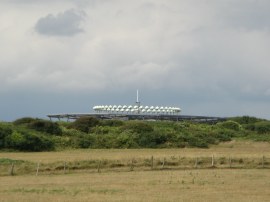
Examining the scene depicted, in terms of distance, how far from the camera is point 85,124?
94.5 m

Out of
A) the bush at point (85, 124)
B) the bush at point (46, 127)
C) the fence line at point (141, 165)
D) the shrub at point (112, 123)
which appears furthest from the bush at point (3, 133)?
the shrub at point (112, 123)

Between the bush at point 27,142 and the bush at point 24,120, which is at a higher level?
the bush at point 24,120

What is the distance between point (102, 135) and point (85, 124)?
946 cm

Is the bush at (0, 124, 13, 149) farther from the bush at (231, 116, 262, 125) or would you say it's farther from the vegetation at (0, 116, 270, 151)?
the bush at (231, 116, 262, 125)

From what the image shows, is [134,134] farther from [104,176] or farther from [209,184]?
[209,184]

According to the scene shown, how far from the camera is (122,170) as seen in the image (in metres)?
47.7

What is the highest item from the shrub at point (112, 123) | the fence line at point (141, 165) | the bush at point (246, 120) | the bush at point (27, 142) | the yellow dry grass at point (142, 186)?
the bush at point (246, 120)

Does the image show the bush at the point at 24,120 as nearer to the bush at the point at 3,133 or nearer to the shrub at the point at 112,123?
the shrub at the point at 112,123

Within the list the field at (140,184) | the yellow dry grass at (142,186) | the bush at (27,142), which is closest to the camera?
the yellow dry grass at (142,186)

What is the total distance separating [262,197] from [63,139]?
54412 millimetres

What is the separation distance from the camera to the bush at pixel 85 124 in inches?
3681

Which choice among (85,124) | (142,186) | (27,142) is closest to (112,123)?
(85,124)

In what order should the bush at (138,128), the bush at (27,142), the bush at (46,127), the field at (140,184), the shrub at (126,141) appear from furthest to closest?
1. the bush at (138,128)
2. the bush at (46,127)
3. the shrub at (126,141)
4. the bush at (27,142)
5. the field at (140,184)

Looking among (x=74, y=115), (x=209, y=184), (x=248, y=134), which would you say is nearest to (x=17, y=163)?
(x=209, y=184)
